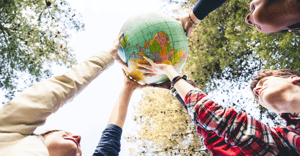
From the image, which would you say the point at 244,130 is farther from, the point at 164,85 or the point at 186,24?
the point at 186,24

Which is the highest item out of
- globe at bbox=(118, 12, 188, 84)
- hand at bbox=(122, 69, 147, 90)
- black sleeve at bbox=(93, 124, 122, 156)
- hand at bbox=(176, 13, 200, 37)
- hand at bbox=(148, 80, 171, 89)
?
hand at bbox=(176, 13, 200, 37)

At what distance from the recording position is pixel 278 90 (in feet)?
5.36

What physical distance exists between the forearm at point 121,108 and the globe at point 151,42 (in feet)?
1.13

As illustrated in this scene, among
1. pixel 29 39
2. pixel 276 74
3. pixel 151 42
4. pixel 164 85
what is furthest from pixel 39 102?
pixel 29 39

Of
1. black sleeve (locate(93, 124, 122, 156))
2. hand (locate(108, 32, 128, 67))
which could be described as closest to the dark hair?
hand (locate(108, 32, 128, 67))

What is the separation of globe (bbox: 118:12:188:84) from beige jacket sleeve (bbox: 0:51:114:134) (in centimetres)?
119

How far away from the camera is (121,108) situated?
2.58 m

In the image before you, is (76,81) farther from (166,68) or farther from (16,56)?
(16,56)

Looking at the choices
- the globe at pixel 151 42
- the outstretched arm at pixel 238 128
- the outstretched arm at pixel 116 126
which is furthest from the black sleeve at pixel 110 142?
the outstretched arm at pixel 238 128

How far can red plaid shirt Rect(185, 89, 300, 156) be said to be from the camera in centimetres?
131

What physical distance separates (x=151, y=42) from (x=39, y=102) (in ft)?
5.89

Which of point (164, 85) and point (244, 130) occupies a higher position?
point (164, 85)

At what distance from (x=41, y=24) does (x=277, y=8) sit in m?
7.69

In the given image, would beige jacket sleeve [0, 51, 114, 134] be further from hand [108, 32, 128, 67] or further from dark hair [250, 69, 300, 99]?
dark hair [250, 69, 300, 99]
